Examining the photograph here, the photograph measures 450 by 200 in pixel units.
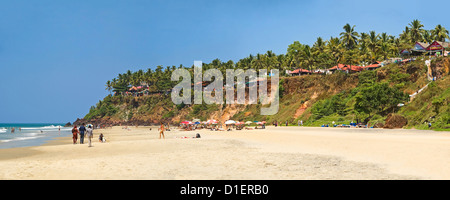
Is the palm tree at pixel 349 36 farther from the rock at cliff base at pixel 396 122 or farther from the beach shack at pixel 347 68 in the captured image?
the rock at cliff base at pixel 396 122

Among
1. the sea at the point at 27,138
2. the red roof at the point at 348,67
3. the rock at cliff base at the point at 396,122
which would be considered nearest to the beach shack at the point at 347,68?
the red roof at the point at 348,67

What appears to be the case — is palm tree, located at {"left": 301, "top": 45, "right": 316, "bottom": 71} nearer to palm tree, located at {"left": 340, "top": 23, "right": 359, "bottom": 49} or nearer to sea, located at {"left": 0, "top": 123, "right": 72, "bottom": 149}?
palm tree, located at {"left": 340, "top": 23, "right": 359, "bottom": 49}

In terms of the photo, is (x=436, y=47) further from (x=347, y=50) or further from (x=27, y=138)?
(x=27, y=138)

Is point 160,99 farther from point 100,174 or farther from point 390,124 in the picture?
point 100,174

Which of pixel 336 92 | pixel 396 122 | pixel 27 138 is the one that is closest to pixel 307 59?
pixel 336 92

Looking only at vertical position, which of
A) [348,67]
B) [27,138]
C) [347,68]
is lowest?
[27,138]

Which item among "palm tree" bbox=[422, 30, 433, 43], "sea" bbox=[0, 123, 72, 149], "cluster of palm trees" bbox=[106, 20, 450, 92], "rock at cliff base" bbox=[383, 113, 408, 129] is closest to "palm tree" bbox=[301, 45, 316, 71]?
"cluster of palm trees" bbox=[106, 20, 450, 92]

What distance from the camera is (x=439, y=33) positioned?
8906 cm

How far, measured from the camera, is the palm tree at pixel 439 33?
3522 inches

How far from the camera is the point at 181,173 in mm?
11453

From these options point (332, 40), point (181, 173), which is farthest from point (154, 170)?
point (332, 40)

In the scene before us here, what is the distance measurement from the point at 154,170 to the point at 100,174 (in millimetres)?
1847

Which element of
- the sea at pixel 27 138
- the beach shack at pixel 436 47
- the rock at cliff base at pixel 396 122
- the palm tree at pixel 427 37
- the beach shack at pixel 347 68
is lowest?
the sea at pixel 27 138

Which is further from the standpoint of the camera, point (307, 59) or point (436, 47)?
point (307, 59)
